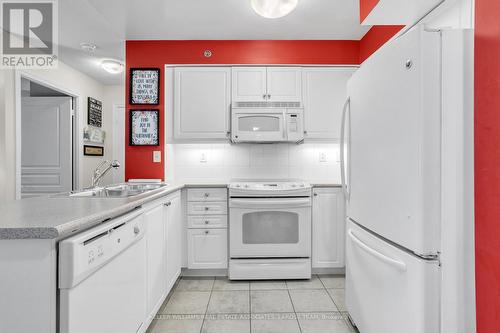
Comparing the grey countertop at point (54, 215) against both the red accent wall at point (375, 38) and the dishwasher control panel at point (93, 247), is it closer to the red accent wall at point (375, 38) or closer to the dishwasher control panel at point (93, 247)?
the dishwasher control panel at point (93, 247)

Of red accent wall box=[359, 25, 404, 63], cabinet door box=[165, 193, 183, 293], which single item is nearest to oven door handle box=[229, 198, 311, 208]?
cabinet door box=[165, 193, 183, 293]

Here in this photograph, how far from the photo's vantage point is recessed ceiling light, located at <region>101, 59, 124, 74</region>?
3125 millimetres

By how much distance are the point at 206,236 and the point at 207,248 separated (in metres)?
0.12

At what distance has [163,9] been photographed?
2334 millimetres

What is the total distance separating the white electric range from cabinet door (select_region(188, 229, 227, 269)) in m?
0.11

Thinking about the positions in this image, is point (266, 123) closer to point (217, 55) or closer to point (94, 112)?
point (217, 55)

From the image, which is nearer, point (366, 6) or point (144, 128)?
point (366, 6)

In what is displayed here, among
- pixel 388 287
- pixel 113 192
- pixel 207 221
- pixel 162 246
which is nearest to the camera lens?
pixel 388 287

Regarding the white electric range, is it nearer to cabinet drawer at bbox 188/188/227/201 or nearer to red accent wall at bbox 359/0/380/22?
cabinet drawer at bbox 188/188/227/201

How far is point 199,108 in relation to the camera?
280 centimetres

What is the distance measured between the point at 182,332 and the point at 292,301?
899 mm

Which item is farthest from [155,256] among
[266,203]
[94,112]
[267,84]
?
[94,112]

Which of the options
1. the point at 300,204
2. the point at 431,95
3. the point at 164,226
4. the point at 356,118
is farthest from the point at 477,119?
the point at 164,226

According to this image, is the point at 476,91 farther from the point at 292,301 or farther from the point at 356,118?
the point at 292,301
